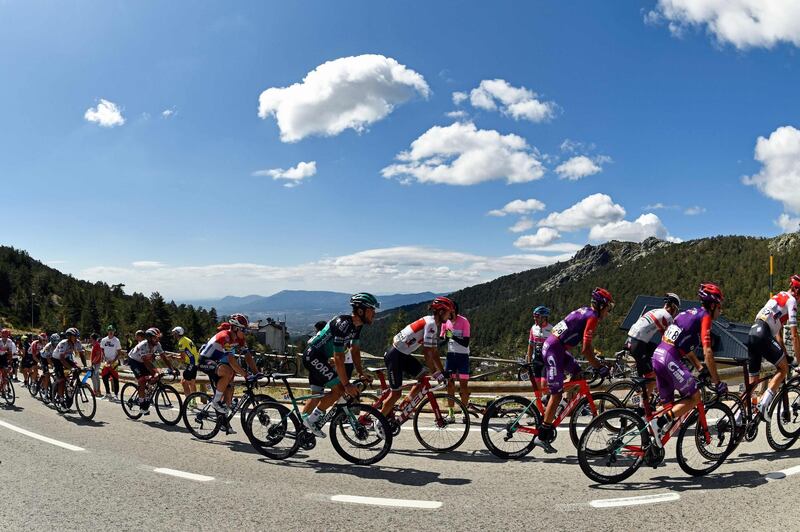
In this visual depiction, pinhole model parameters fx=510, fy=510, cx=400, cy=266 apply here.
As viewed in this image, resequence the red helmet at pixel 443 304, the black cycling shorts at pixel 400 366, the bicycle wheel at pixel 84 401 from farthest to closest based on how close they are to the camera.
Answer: the bicycle wheel at pixel 84 401, the red helmet at pixel 443 304, the black cycling shorts at pixel 400 366

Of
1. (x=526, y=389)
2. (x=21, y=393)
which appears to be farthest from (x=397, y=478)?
(x=21, y=393)

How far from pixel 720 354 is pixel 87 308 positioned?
10775 centimetres

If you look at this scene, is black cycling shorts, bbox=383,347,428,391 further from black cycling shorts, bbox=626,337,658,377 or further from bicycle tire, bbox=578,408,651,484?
black cycling shorts, bbox=626,337,658,377

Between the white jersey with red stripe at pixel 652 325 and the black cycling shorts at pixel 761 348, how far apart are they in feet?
3.53

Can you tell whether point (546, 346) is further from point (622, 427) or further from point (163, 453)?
point (163, 453)

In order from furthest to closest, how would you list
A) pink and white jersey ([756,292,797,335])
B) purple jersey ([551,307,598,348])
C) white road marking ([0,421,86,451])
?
white road marking ([0,421,86,451]) < pink and white jersey ([756,292,797,335]) < purple jersey ([551,307,598,348])

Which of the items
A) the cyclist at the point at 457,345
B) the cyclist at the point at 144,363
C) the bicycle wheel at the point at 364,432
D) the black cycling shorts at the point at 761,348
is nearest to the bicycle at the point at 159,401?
the cyclist at the point at 144,363

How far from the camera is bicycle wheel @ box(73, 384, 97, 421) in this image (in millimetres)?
11141

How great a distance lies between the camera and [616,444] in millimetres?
5770

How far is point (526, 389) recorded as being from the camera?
39.3 ft

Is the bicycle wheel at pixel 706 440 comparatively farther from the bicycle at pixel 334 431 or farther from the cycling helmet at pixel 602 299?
the bicycle at pixel 334 431

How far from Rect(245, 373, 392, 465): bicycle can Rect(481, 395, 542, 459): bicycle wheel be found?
1423 mm

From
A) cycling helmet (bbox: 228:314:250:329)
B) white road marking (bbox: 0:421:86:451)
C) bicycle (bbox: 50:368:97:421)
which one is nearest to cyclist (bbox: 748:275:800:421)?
cycling helmet (bbox: 228:314:250:329)

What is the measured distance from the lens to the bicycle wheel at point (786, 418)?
7.04 meters
